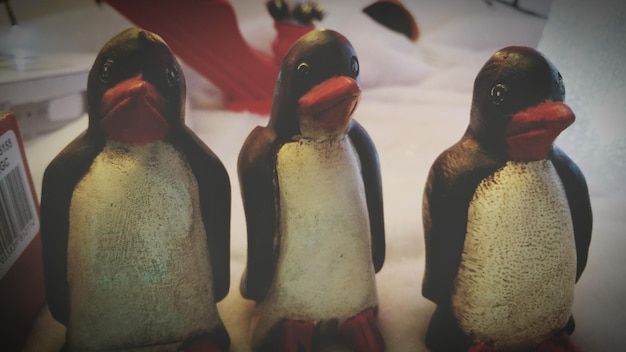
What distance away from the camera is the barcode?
62 cm

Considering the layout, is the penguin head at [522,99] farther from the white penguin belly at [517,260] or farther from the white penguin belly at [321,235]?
the white penguin belly at [321,235]

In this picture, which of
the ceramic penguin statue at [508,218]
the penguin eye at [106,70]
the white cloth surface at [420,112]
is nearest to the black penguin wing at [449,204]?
the ceramic penguin statue at [508,218]

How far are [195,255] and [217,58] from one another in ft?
0.96

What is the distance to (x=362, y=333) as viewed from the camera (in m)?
0.68

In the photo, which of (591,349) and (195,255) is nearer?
(195,255)

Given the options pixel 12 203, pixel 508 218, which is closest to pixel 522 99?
pixel 508 218

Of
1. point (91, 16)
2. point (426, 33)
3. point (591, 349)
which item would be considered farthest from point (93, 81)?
point (591, 349)

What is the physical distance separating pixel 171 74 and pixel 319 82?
0.51 ft

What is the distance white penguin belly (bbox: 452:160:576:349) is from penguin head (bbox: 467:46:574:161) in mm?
41

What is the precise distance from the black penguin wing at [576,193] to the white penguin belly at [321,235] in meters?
0.24

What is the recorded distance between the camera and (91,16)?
694mm

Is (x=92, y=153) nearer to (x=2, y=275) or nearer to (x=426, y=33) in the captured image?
(x=2, y=275)

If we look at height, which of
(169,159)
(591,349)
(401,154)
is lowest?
(591,349)

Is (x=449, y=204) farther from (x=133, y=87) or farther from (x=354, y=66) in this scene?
(x=133, y=87)
